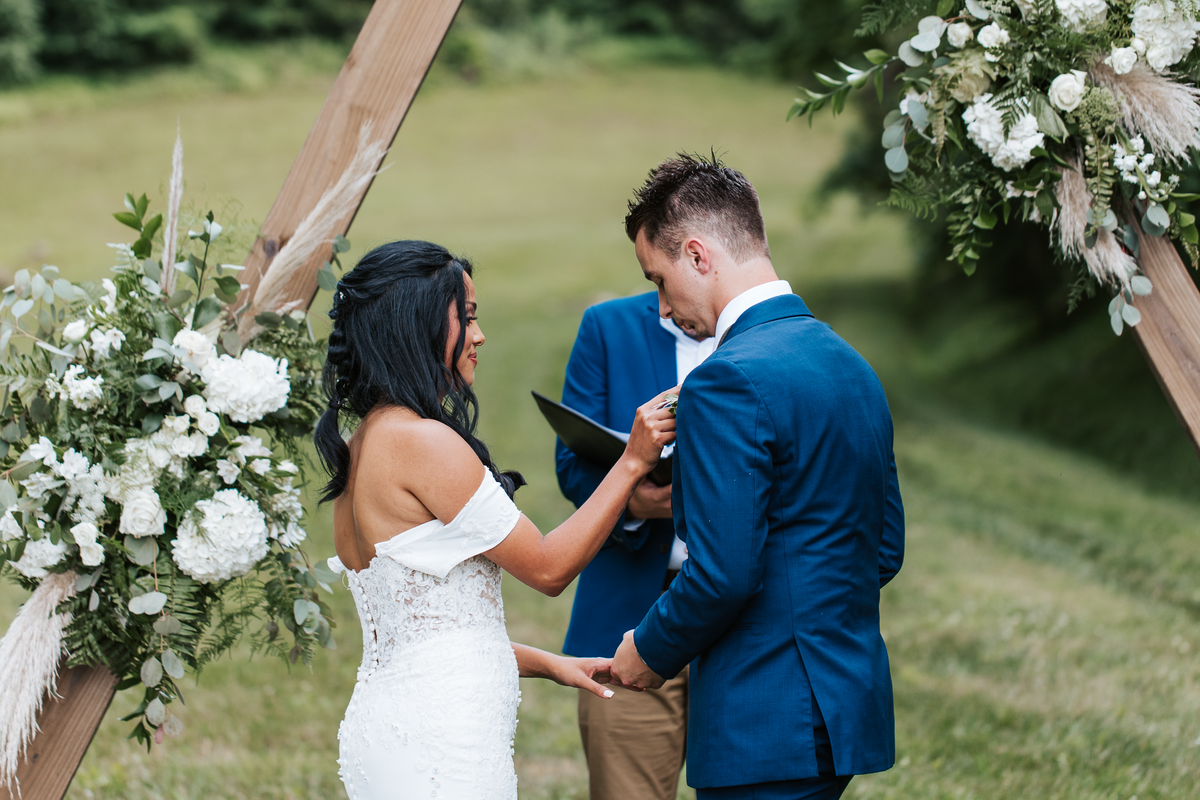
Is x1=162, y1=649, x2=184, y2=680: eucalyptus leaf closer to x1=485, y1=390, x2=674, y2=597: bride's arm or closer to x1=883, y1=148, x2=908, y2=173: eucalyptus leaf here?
x1=485, y1=390, x2=674, y2=597: bride's arm

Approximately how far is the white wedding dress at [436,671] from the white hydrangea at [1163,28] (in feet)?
6.47

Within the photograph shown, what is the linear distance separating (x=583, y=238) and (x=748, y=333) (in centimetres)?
2417

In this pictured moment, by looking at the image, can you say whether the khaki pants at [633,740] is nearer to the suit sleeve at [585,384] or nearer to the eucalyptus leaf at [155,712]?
the suit sleeve at [585,384]

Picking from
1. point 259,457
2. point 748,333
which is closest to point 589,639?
point 259,457

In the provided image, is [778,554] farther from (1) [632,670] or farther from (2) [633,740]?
(2) [633,740]

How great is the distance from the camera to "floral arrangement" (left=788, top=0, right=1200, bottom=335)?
2.54 m

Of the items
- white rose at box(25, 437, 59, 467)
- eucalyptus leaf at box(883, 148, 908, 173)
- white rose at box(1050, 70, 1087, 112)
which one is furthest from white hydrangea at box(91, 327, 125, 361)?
white rose at box(1050, 70, 1087, 112)

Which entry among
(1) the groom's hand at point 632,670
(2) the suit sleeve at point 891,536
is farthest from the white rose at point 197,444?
(2) the suit sleeve at point 891,536

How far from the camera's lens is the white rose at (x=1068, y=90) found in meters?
2.54

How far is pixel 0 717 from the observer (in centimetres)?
257

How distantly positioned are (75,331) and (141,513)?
506mm

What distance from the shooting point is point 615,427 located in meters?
3.24

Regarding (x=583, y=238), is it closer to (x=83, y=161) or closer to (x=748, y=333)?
(x=83, y=161)

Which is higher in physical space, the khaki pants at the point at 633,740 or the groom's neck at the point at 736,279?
the groom's neck at the point at 736,279
